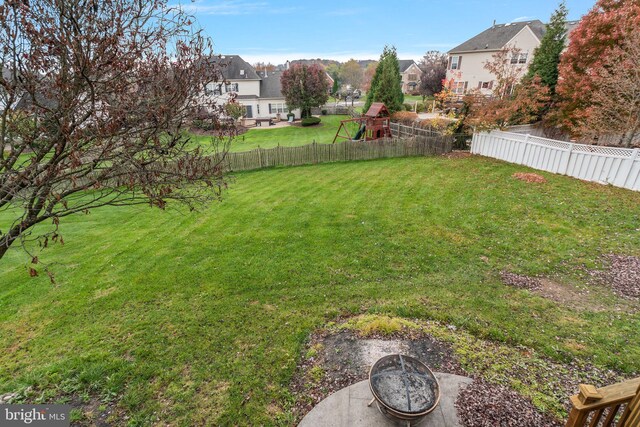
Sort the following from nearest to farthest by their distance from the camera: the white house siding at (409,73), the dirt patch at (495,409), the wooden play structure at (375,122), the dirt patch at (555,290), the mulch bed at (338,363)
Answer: the dirt patch at (495,409) < the mulch bed at (338,363) < the dirt patch at (555,290) < the wooden play structure at (375,122) < the white house siding at (409,73)

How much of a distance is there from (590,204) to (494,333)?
24.3 ft

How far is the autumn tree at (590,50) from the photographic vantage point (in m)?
12.4

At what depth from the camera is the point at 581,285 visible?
20.0 ft

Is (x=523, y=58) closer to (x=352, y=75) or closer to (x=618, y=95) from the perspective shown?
(x=618, y=95)

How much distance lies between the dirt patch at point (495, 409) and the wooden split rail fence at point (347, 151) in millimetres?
14854

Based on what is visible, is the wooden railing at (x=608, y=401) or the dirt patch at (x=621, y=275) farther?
the dirt patch at (x=621, y=275)

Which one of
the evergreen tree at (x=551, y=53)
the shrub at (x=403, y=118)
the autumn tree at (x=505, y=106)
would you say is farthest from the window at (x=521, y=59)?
the autumn tree at (x=505, y=106)

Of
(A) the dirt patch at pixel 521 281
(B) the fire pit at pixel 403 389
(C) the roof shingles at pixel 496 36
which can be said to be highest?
(C) the roof shingles at pixel 496 36

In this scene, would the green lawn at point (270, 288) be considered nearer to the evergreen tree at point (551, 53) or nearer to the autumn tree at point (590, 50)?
the autumn tree at point (590, 50)

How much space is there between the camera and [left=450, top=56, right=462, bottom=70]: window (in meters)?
33.2

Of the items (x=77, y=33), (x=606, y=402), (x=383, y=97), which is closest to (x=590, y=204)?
(x=606, y=402)

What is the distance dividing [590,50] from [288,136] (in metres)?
20.3

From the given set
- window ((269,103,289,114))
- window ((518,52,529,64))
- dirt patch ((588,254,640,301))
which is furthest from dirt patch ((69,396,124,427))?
window ((518,52,529,64))

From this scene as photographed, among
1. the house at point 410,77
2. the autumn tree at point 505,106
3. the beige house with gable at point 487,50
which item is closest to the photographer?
the autumn tree at point 505,106
